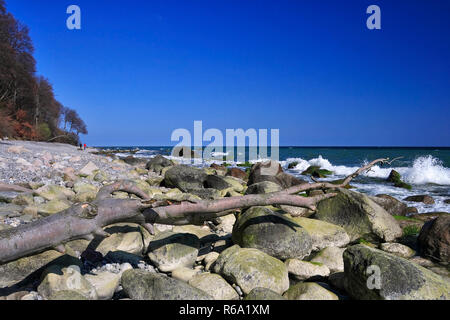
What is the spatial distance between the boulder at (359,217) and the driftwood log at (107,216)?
7.83 feet

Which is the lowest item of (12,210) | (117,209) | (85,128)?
(12,210)

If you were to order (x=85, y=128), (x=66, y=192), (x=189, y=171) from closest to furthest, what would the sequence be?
(x=66, y=192) → (x=189, y=171) → (x=85, y=128)

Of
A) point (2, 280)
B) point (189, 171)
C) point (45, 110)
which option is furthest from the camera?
point (45, 110)

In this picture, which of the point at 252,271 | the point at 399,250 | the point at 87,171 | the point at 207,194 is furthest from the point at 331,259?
the point at 87,171

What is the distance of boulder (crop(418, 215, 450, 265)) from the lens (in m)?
5.17

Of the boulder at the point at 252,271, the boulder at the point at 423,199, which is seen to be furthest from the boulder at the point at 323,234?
the boulder at the point at 423,199

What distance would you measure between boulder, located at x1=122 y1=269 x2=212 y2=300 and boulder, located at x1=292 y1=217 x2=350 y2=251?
9.38 feet

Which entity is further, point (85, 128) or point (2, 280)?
point (85, 128)

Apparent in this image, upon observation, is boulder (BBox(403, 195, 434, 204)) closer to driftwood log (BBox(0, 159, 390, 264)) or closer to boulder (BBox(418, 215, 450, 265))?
boulder (BBox(418, 215, 450, 265))

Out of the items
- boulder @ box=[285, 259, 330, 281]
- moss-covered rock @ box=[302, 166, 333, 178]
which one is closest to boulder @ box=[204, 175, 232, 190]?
boulder @ box=[285, 259, 330, 281]

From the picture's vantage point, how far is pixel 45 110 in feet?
133
